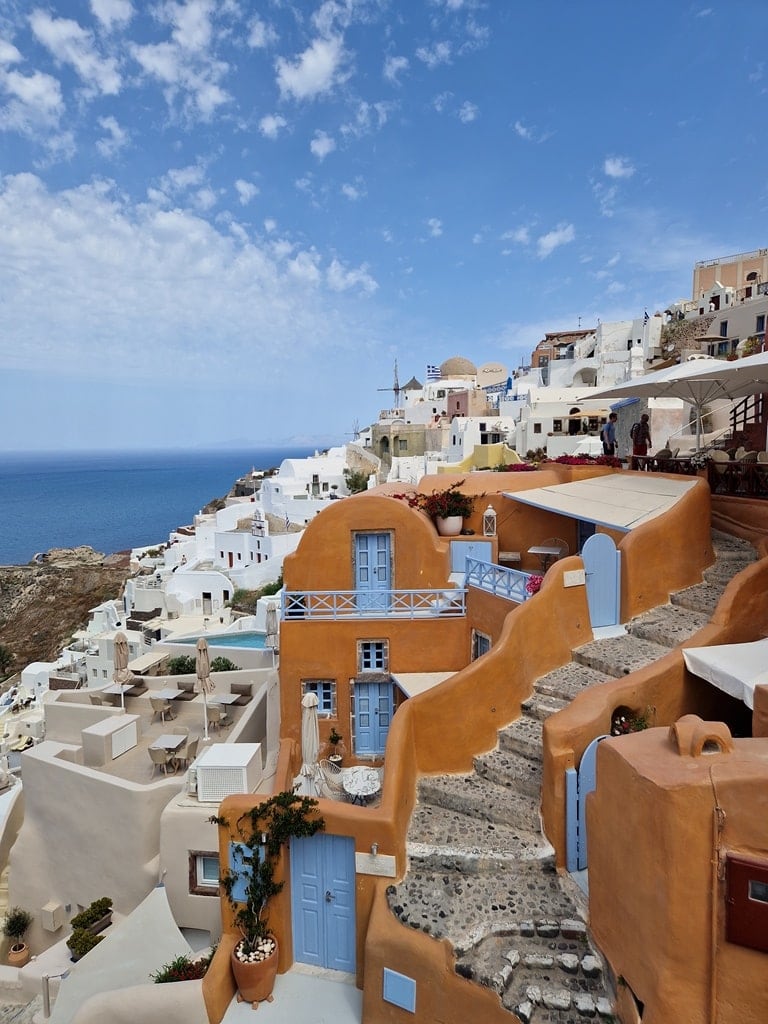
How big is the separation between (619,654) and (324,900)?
5983 millimetres

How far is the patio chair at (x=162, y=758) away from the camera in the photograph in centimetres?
1328

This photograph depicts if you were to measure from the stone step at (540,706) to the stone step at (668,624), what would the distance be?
2099mm

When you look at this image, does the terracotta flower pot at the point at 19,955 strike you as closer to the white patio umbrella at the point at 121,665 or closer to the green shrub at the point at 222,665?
the white patio umbrella at the point at 121,665

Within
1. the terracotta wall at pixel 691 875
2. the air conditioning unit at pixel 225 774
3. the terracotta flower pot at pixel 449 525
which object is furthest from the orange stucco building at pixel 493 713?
the air conditioning unit at pixel 225 774

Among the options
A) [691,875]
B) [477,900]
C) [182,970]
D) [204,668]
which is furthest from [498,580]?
[182,970]

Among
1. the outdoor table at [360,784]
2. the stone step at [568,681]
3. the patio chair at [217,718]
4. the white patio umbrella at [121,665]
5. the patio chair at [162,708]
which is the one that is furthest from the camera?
the patio chair at [162,708]

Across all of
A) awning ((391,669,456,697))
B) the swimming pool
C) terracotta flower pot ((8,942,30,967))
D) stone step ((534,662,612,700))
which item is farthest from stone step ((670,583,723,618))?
the swimming pool

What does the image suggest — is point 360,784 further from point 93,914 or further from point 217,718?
point 217,718

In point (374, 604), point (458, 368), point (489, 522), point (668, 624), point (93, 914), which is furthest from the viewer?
point (458, 368)

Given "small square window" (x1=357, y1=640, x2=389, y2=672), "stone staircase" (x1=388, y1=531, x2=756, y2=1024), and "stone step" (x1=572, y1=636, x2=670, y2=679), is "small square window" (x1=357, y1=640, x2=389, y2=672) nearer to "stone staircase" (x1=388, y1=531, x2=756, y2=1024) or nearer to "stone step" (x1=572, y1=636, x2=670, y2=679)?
"stone staircase" (x1=388, y1=531, x2=756, y2=1024)

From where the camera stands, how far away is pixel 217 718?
15.4 meters

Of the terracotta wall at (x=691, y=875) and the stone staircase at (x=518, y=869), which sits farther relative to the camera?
the stone staircase at (x=518, y=869)

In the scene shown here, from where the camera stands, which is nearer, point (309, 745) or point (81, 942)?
point (309, 745)

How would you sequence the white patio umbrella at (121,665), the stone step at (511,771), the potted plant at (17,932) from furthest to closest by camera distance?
the white patio umbrella at (121,665), the potted plant at (17,932), the stone step at (511,771)
